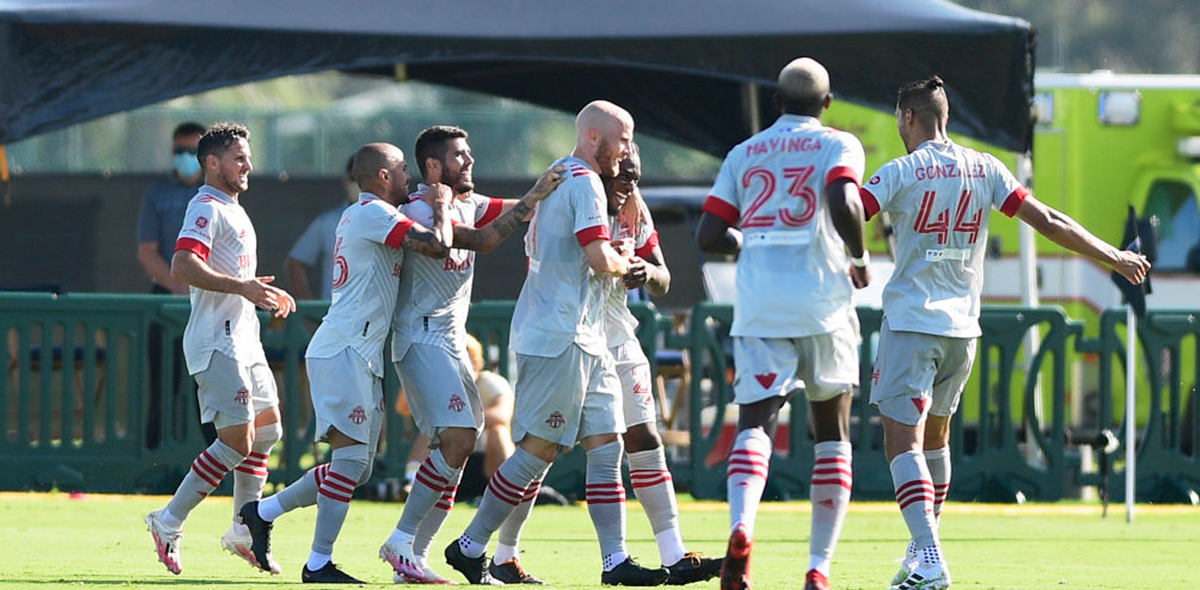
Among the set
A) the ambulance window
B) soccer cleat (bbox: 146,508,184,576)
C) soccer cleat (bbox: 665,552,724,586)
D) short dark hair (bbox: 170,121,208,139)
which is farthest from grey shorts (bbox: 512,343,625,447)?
the ambulance window

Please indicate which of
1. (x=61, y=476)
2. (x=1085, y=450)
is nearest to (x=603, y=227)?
(x=61, y=476)

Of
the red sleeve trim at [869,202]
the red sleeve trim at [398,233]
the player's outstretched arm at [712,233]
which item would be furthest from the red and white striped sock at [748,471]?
the red sleeve trim at [398,233]

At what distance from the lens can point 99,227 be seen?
21.5 metres

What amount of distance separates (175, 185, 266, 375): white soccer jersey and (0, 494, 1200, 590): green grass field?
945 mm

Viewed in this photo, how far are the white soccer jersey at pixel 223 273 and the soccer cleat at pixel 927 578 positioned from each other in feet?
9.90

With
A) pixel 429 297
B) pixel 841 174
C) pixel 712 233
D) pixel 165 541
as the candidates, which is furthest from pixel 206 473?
pixel 841 174

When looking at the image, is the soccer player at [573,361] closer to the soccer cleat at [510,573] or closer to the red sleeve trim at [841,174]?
the soccer cleat at [510,573]

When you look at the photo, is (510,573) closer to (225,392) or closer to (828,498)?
(225,392)

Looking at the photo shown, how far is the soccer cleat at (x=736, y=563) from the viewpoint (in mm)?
6863

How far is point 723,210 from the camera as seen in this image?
7309 mm

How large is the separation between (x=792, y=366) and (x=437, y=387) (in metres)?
1.67

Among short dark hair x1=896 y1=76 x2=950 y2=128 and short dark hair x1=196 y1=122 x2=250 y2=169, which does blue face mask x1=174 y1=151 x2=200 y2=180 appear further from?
short dark hair x1=896 y1=76 x2=950 y2=128

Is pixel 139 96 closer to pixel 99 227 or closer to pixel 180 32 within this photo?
pixel 180 32

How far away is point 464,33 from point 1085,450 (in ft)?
19.0
